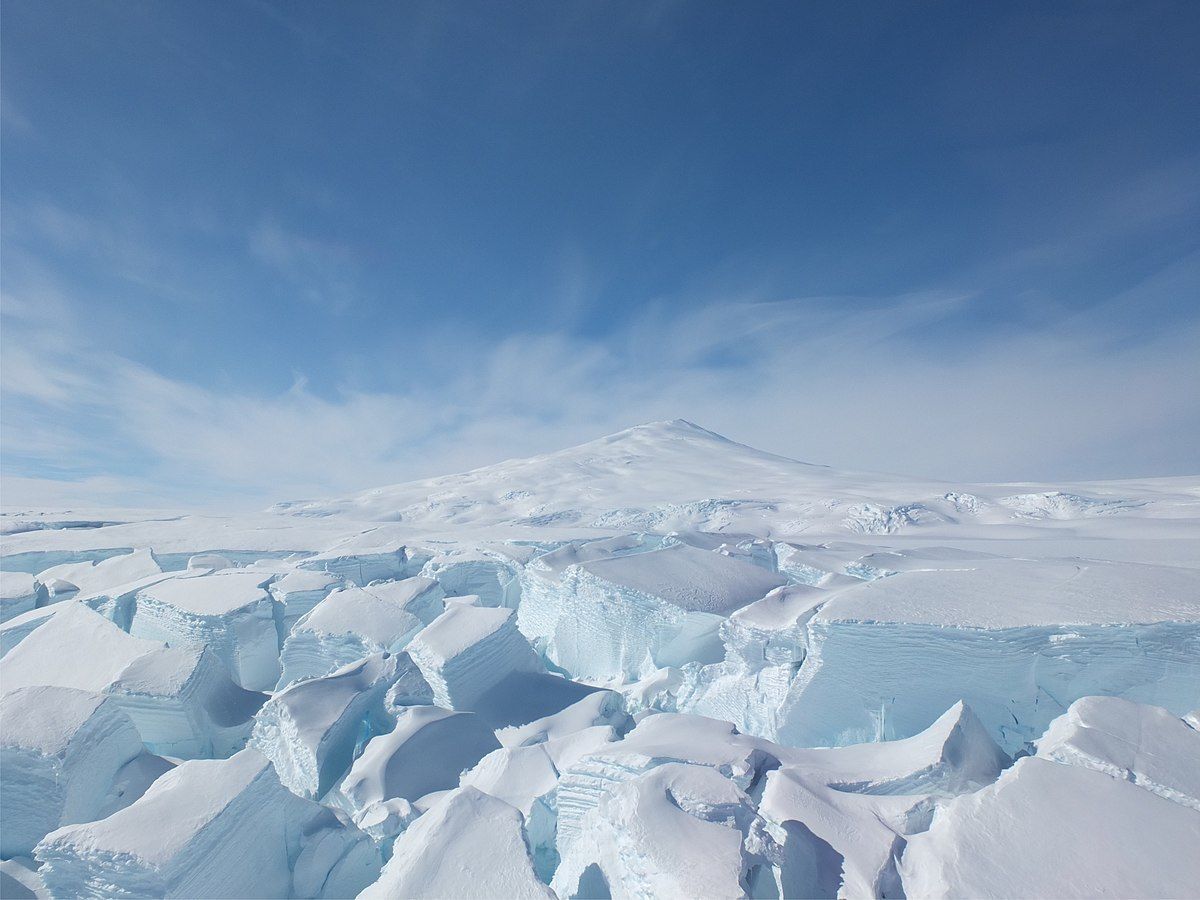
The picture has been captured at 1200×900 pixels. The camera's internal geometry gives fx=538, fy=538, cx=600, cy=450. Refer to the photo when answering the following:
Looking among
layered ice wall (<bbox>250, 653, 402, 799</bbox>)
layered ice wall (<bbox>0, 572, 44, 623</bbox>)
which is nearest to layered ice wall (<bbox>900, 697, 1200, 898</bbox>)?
layered ice wall (<bbox>250, 653, 402, 799</bbox>)

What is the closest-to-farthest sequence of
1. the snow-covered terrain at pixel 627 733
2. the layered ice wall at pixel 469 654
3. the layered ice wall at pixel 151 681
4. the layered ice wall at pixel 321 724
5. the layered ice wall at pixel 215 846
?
the snow-covered terrain at pixel 627 733
the layered ice wall at pixel 215 846
the layered ice wall at pixel 321 724
the layered ice wall at pixel 151 681
the layered ice wall at pixel 469 654

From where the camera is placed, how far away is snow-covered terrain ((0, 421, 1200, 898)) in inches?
85.5

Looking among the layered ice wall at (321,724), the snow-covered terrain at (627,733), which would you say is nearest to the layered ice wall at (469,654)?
the snow-covered terrain at (627,733)

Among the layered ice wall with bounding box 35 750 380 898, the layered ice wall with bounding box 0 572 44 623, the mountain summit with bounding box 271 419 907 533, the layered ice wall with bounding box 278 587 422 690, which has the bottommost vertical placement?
the layered ice wall with bounding box 35 750 380 898

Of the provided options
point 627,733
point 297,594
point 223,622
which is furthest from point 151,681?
point 627,733

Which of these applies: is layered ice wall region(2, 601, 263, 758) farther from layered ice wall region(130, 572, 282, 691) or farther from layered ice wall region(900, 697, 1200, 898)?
layered ice wall region(900, 697, 1200, 898)

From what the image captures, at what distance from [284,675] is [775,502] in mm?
15577

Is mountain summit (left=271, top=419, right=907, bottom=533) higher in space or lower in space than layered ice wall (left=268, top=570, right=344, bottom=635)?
higher

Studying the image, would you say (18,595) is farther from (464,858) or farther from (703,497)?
(703,497)

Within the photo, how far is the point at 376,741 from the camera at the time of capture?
4.02 metres

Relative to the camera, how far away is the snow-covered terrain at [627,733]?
217cm

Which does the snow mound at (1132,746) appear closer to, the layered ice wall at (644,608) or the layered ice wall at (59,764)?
the layered ice wall at (644,608)

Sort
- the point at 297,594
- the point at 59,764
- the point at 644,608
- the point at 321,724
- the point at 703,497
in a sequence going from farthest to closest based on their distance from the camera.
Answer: the point at 703,497, the point at 297,594, the point at 644,608, the point at 321,724, the point at 59,764

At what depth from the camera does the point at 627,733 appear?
420 cm
